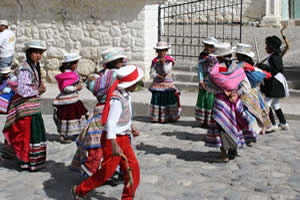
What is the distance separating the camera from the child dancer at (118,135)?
414cm

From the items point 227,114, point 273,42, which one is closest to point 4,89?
point 227,114

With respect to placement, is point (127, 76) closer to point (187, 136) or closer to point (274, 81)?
point (187, 136)

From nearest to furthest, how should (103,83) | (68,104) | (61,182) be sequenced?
(103,83)
(61,182)
(68,104)

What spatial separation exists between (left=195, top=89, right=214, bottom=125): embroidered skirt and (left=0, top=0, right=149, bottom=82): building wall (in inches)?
150

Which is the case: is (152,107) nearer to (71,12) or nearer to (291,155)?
(291,155)

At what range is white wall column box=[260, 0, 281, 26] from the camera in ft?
65.2

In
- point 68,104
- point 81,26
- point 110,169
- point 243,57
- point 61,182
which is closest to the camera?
point 110,169

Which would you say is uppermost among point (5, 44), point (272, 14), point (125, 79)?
point (272, 14)

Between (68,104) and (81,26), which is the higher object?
(81,26)

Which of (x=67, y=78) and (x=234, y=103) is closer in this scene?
(x=234, y=103)

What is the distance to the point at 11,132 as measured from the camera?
561 centimetres

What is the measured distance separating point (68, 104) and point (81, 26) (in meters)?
5.46

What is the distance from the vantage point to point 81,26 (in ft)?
39.3

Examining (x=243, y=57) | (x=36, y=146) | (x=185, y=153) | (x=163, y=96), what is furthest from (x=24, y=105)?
(x=163, y=96)
